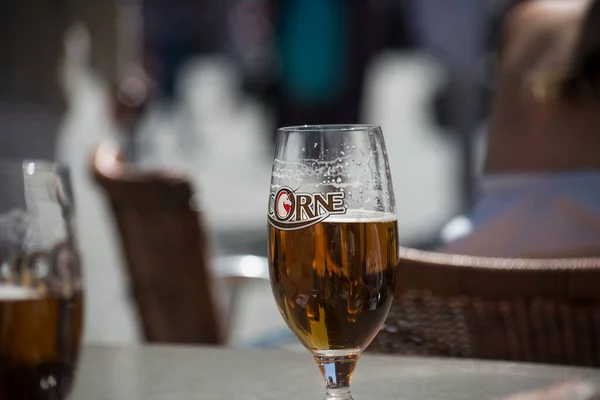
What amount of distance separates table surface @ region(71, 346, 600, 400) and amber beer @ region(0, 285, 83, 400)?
0.70 feet

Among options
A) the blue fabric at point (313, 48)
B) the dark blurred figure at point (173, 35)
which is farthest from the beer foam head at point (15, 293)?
the dark blurred figure at point (173, 35)

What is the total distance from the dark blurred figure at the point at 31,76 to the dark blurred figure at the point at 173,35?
7219 millimetres

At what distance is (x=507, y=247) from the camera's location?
5.70 ft

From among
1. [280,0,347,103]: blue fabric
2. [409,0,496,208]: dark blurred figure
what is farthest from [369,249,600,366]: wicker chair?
[280,0,347,103]: blue fabric

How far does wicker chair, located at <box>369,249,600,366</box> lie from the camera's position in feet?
3.85

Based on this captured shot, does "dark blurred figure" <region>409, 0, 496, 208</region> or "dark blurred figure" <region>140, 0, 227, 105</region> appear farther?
"dark blurred figure" <region>140, 0, 227, 105</region>

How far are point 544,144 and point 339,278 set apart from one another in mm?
1078

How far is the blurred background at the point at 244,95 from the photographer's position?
4.29 m

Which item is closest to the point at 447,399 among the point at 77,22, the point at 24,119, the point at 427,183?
the point at 24,119

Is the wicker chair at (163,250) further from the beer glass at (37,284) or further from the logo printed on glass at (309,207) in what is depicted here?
the beer glass at (37,284)

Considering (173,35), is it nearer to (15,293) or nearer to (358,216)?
(358,216)

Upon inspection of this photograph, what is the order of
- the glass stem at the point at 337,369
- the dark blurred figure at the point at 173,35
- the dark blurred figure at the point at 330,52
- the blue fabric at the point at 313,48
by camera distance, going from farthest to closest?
the dark blurred figure at the point at 173,35 → the dark blurred figure at the point at 330,52 → the blue fabric at the point at 313,48 → the glass stem at the point at 337,369

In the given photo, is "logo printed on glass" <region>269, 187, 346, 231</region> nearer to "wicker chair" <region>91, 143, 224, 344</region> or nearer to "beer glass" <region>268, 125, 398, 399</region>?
"beer glass" <region>268, 125, 398, 399</region>

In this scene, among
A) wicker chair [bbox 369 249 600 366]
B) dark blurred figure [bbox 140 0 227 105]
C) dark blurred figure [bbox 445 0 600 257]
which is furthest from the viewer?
dark blurred figure [bbox 140 0 227 105]
